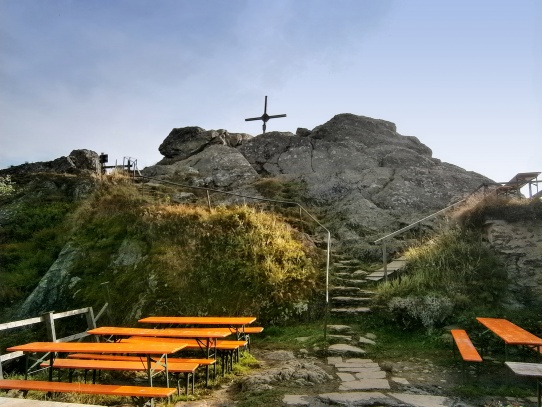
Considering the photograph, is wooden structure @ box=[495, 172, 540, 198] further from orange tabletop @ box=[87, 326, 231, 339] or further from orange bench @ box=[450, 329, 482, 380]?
orange tabletop @ box=[87, 326, 231, 339]

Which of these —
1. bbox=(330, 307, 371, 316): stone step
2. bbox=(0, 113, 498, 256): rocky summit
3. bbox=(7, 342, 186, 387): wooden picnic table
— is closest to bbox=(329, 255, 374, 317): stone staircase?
bbox=(330, 307, 371, 316): stone step

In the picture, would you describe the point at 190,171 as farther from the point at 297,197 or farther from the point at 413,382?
the point at 413,382

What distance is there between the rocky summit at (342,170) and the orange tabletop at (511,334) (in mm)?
5609

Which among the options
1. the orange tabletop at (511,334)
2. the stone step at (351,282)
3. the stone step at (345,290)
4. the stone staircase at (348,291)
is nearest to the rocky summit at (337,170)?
the stone staircase at (348,291)

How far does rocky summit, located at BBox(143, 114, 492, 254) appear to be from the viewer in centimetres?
1564

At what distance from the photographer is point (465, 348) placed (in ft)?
21.6

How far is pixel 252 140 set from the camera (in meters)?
22.6

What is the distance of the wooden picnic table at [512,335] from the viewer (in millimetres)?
6121

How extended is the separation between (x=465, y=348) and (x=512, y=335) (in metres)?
0.75

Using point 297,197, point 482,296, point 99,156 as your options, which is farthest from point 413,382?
point 99,156

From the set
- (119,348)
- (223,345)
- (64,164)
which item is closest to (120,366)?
(119,348)

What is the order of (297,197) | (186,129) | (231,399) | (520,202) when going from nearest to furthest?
(231,399), (520,202), (297,197), (186,129)

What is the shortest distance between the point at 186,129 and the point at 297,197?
34.1ft

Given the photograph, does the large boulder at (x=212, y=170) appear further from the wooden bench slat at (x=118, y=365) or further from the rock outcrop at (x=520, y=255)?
the wooden bench slat at (x=118, y=365)
